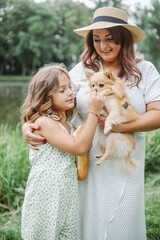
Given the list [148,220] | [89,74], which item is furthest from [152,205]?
[89,74]

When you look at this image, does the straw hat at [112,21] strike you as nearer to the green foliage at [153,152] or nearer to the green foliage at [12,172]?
the green foliage at [12,172]

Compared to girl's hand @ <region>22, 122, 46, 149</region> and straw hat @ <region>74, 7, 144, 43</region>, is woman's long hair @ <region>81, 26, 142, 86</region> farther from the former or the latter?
girl's hand @ <region>22, 122, 46, 149</region>

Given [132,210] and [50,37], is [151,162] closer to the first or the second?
[132,210]

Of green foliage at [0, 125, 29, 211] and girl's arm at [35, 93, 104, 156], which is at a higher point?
girl's arm at [35, 93, 104, 156]

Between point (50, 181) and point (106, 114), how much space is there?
63cm

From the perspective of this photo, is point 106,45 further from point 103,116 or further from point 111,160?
point 111,160

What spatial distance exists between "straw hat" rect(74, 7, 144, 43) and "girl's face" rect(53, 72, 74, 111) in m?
0.49

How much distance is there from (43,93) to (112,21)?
2.56ft

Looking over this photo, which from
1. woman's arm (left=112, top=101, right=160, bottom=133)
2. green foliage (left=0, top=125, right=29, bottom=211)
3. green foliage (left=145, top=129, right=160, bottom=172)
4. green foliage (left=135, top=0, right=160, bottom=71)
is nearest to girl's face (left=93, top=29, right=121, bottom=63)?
woman's arm (left=112, top=101, right=160, bottom=133)

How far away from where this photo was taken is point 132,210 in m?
3.20

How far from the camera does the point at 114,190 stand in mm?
3182

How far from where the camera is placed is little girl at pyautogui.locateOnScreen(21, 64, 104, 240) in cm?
283

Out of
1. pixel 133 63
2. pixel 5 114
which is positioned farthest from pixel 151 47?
pixel 133 63

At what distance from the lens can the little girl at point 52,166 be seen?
2.83m
